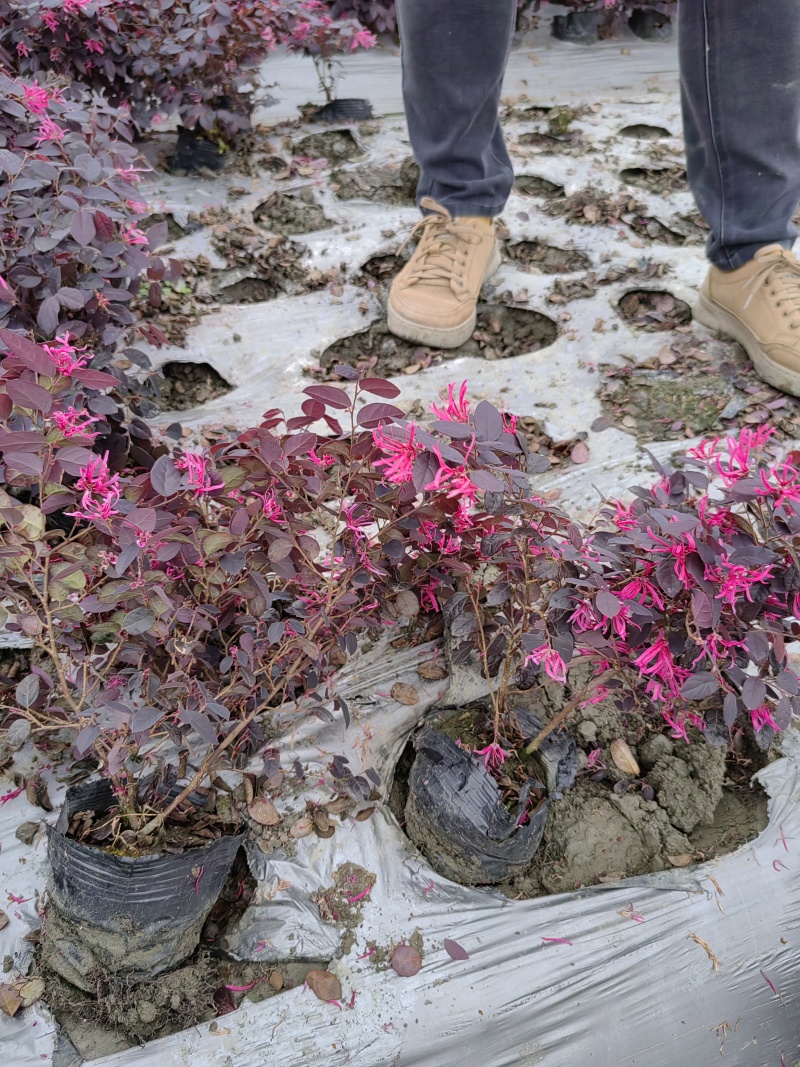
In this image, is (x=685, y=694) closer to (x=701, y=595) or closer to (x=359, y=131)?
(x=701, y=595)

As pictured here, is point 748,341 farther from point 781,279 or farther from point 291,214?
point 291,214

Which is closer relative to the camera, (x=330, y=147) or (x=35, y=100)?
(x=35, y=100)

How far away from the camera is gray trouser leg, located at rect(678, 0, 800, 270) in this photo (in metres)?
1.99

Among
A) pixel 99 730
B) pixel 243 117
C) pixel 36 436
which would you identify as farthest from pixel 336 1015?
pixel 243 117

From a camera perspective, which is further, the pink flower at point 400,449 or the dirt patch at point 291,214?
the dirt patch at point 291,214

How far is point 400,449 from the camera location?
3.15ft

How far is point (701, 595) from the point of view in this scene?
93cm

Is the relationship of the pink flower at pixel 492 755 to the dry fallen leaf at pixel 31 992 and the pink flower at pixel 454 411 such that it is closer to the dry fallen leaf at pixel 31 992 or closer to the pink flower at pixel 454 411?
the pink flower at pixel 454 411

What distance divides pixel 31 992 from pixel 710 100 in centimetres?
266

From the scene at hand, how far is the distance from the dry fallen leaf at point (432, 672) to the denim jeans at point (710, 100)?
1.67 meters

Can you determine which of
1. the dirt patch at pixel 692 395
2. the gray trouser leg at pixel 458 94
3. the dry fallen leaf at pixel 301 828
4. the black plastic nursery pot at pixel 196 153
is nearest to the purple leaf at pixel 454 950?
the dry fallen leaf at pixel 301 828

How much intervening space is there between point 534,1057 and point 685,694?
67cm

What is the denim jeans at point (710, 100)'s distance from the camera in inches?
79.1

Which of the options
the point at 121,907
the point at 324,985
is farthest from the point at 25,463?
the point at 324,985
